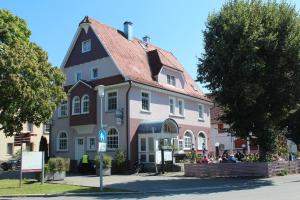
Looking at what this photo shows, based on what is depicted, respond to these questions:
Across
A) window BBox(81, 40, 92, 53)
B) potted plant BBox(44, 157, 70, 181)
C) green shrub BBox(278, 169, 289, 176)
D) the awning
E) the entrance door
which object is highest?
window BBox(81, 40, 92, 53)

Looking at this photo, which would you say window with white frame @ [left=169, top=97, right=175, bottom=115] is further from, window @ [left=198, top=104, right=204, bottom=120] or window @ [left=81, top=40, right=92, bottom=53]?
window @ [left=81, top=40, right=92, bottom=53]

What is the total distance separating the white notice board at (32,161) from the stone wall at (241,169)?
32.1ft

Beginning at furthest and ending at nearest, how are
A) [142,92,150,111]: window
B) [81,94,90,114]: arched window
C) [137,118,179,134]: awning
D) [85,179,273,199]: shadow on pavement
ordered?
[81,94,90,114]: arched window
[142,92,150,111]: window
[137,118,179,134]: awning
[85,179,273,199]: shadow on pavement

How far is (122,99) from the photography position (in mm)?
35031

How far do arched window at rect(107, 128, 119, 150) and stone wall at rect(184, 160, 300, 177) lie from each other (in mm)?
8027

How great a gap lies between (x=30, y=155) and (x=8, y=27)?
11.7m

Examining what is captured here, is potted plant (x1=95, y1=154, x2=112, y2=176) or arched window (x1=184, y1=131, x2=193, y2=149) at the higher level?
arched window (x1=184, y1=131, x2=193, y2=149)

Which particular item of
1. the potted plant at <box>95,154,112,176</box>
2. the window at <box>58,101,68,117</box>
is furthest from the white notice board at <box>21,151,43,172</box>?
the window at <box>58,101,68,117</box>

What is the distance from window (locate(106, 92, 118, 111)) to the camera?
117 feet

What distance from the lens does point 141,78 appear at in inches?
1423

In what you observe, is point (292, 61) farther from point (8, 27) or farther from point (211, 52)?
point (8, 27)

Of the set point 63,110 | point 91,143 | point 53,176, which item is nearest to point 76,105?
point 63,110

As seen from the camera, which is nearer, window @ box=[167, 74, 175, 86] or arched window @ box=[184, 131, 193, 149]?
window @ box=[167, 74, 175, 86]

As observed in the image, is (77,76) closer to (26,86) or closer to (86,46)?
(86,46)
